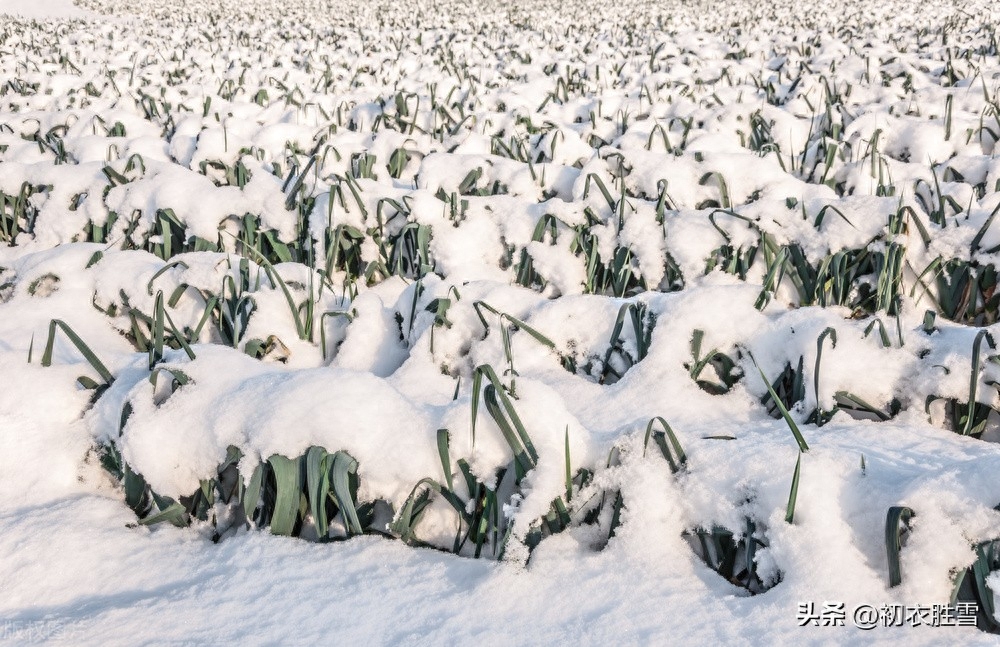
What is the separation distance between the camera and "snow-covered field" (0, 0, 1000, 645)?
1.30 metres

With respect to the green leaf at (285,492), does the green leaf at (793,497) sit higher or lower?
higher

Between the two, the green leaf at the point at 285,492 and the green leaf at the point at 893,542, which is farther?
the green leaf at the point at 285,492

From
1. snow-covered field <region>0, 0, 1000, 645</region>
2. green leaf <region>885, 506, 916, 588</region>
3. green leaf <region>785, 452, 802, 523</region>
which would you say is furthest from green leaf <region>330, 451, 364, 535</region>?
green leaf <region>885, 506, 916, 588</region>

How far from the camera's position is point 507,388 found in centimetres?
157

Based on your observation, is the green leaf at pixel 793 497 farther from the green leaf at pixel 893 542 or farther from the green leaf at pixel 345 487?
the green leaf at pixel 345 487

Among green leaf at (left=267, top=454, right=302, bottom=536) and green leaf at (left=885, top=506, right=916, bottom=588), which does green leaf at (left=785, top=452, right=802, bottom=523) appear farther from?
green leaf at (left=267, top=454, right=302, bottom=536)

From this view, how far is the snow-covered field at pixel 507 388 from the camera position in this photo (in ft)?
4.25

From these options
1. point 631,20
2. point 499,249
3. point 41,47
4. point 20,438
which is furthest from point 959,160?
point 41,47

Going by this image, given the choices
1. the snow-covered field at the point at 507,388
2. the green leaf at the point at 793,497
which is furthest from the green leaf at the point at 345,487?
the green leaf at the point at 793,497

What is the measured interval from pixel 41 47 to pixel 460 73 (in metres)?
5.96

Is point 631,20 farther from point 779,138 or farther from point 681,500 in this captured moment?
point 681,500

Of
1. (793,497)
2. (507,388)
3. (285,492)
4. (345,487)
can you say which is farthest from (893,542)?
(285,492)

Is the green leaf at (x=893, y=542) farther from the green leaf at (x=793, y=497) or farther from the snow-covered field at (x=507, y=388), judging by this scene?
the green leaf at (x=793, y=497)

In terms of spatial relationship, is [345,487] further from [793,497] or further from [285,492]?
[793,497]
